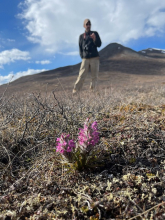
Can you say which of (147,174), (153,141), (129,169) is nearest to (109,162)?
(129,169)

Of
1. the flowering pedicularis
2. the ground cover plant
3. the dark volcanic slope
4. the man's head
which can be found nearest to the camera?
the ground cover plant

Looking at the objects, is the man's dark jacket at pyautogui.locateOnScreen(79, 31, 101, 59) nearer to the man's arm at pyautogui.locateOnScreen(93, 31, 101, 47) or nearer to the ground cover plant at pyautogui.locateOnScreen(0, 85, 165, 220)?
the man's arm at pyautogui.locateOnScreen(93, 31, 101, 47)

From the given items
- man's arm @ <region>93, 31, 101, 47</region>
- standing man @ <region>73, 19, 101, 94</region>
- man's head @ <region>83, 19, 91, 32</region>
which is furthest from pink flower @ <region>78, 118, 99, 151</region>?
man's head @ <region>83, 19, 91, 32</region>

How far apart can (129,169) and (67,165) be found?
559 millimetres

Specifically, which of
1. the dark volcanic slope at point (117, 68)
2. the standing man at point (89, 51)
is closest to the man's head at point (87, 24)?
the standing man at point (89, 51)

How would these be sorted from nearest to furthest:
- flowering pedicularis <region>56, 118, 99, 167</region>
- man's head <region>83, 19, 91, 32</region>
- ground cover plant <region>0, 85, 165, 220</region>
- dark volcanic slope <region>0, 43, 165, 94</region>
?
ground cover plant <region>0, 85, 165, 220</region> → flowering pedicularis <region>56, 118, 99, 167</region> → man's head <region>83, 19, 91, 32</region> → dark volcanic slope <region>0, 43, 165, 94</region>

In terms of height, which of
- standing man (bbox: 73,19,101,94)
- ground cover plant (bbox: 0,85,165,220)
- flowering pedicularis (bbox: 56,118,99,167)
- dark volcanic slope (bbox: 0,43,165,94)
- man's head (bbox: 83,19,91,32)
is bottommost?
ground cover plant (bbox: 0,85,165,220)

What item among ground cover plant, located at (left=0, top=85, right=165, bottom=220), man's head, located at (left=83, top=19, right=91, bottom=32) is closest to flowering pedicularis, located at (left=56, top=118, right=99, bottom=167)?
ground cover plant, located at (left=0, top=85, right=165, bottom=220)

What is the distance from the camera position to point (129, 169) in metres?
1.70

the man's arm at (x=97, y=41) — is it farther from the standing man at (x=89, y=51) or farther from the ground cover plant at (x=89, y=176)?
the ground cover plant at (x=89, y=176)

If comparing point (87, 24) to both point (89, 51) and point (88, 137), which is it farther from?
point (88, 137)

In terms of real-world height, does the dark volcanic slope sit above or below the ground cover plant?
above

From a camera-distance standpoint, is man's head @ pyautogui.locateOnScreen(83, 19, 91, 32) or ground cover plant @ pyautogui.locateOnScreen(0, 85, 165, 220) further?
man's head @ pyautogui.locateOnScreen(83, 19, 91, 32)

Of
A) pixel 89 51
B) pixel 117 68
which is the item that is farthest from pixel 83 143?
pixel 117 68
